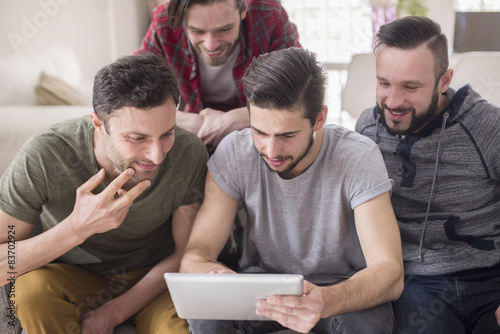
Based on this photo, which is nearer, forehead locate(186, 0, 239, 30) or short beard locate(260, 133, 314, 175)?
short beard locate(260, 133, 314, 175)

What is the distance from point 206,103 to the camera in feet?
6.51

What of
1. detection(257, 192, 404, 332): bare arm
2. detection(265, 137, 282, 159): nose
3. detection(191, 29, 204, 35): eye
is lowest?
detection(257, 192, 404, 332): bare arm

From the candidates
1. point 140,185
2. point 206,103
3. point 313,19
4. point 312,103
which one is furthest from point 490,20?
point 140,185

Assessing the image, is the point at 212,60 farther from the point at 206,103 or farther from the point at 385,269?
the point at 385,269

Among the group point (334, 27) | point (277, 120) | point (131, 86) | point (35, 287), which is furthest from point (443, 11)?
point (35, 287)

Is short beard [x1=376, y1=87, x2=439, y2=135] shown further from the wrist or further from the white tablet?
the wrist

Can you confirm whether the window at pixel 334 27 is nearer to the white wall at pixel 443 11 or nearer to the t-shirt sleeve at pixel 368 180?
the white wall at pixel 443 11

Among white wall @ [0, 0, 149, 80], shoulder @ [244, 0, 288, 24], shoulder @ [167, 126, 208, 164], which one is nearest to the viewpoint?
shoulder @ [167, 126, 208, 164]

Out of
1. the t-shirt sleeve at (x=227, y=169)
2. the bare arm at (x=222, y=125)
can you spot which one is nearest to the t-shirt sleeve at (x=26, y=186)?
the t-shirt sleeve at (x=227, y=169)

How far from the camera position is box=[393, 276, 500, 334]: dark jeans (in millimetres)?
1264

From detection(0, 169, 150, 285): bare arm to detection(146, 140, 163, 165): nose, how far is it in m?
0.06

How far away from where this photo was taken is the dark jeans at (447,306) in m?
1.26

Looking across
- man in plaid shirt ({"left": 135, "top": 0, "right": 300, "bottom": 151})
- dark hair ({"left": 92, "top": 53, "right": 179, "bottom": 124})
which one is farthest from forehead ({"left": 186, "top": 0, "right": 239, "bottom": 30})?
dark hair ({"left": 92, "top": 53, "right": 179, "bottom": 124})

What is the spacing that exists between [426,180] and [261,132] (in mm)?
540
